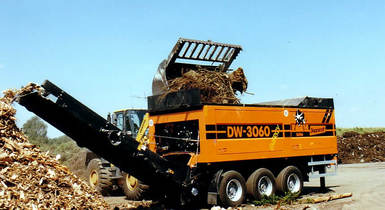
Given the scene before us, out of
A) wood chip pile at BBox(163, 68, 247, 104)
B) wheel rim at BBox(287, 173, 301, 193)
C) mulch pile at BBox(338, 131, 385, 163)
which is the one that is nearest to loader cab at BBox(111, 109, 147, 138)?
wood chip pile at BBox(163, 68, 247, 104)

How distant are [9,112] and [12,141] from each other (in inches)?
22.6

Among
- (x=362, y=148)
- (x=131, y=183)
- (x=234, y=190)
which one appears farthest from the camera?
(x=362, y=148)

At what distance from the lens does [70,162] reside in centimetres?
2330

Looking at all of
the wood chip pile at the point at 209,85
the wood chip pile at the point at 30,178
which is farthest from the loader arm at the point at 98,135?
the wood chip pile at the point at 209,85

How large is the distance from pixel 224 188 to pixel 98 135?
329 cm

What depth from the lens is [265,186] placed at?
12312 mm

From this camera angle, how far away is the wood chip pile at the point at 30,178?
777 centimetres

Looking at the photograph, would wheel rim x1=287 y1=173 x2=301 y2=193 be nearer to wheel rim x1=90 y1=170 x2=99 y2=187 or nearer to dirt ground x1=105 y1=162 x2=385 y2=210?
dirt ground x1=105 y1=162 x2=385 y2=210

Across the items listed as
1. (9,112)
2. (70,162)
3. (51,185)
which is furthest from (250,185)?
(70,162)

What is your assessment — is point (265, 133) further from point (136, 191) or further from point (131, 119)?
point (131, 119)

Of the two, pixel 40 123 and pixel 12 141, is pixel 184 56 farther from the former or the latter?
pixel 40 123

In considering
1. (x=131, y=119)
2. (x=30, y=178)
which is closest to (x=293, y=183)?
(x=131, y=119)

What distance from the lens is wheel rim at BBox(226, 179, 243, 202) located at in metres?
11.2

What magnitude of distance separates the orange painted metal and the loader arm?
0.78 meters
